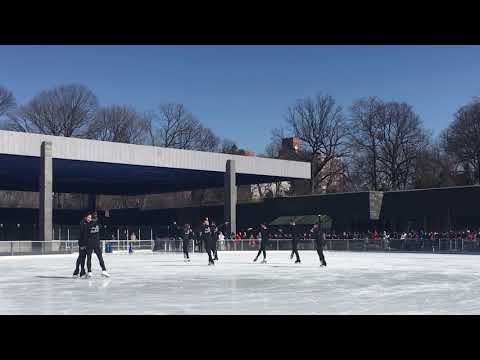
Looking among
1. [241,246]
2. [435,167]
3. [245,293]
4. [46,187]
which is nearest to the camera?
[245,293]

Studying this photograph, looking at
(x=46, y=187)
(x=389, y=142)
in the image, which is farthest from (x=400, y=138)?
(x=46, y=187)

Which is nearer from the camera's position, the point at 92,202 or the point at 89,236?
the point at 89,236

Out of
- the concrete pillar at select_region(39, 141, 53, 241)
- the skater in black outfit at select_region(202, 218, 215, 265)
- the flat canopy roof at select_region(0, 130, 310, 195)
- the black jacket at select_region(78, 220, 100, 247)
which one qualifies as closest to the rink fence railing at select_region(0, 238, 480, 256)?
the concrete pillar at select_region(39, 141, 53, 241)

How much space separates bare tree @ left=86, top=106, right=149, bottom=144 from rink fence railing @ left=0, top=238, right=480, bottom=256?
104 ft

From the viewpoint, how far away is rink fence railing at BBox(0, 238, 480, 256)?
3753cm

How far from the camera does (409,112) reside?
7244 centimetres

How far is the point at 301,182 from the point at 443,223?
33.0 metres

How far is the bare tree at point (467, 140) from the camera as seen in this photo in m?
64.7

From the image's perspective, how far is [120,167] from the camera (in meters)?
51.9

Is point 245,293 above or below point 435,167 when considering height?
below

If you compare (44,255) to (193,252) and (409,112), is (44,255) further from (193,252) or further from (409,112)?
(409,112)

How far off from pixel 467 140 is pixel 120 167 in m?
35.1

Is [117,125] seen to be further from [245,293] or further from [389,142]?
[245,293]

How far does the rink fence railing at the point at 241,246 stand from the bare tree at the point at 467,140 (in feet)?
86.6
